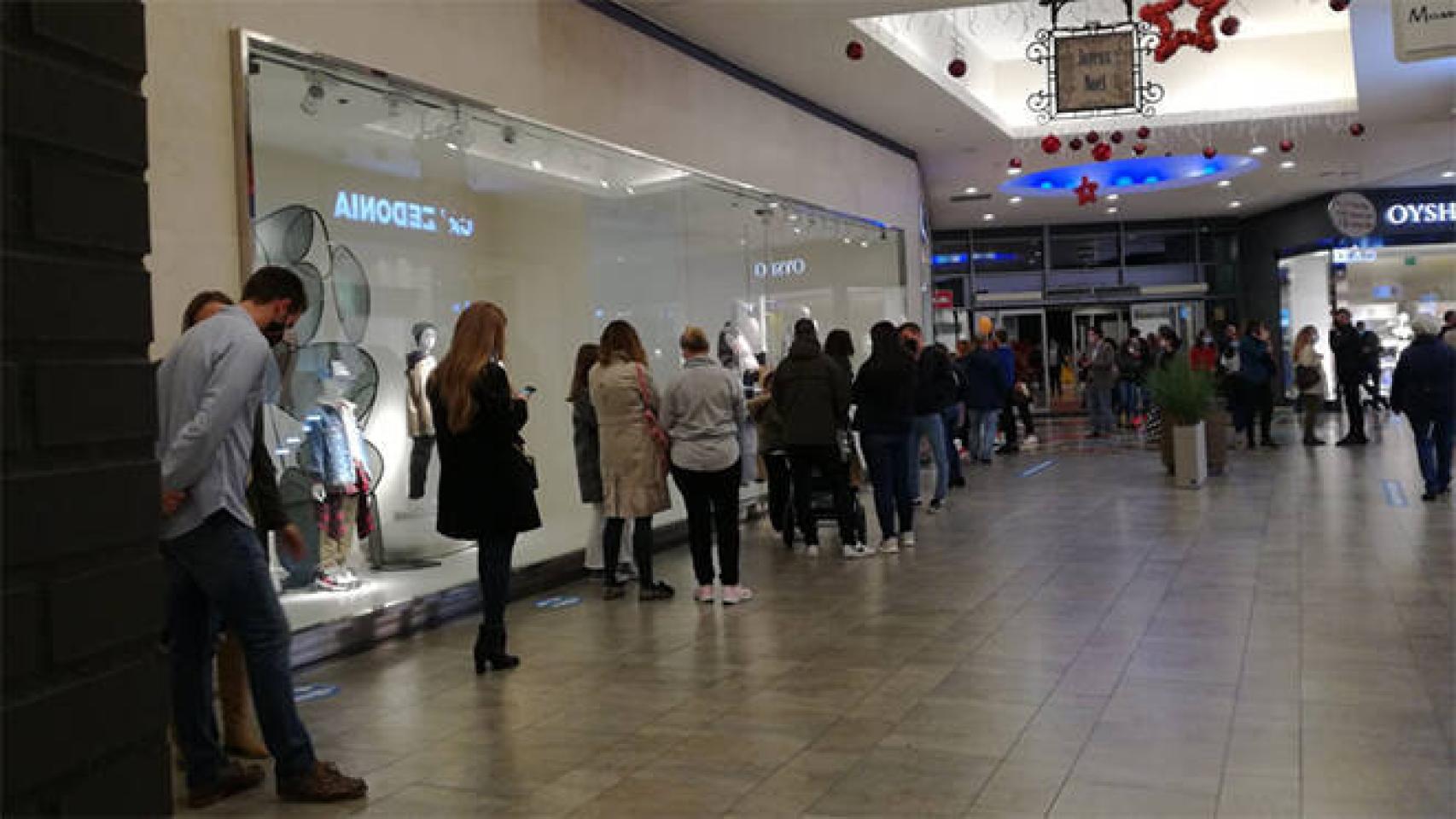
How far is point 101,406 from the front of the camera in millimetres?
1023

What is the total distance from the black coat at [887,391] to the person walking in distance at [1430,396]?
14.4ft

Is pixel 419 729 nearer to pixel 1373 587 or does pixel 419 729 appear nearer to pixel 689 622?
pixel 689 622

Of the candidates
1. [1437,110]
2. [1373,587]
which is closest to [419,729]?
[1373,587]

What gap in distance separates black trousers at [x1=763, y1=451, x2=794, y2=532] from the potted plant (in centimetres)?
430

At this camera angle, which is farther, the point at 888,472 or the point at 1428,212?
the point at 1428,212

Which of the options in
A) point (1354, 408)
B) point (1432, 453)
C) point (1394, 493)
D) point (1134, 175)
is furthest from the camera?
point (1134, 175)

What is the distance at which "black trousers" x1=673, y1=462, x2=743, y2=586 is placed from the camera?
6547mm

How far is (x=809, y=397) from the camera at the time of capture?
7.56 m

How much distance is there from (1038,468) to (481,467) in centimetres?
960

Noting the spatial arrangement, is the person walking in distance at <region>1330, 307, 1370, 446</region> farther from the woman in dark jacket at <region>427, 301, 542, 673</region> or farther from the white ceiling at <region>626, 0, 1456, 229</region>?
the woman in dark jacket at <region>427, 301, 542, 673</region>

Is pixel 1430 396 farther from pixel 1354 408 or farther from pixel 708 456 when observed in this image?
pixel 708 456

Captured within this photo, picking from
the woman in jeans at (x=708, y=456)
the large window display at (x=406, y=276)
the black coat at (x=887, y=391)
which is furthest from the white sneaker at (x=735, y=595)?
the black coat at (x=887, y=391)

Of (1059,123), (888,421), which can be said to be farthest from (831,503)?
(1059,123)

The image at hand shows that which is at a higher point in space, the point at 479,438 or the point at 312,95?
the point at 312,95
